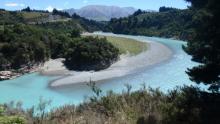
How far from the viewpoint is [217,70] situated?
1589 cm

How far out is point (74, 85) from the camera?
66562 millimetres

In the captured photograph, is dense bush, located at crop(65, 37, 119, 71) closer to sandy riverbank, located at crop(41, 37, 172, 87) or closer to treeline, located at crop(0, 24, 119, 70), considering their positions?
treeline, located at crop(0, 24, 119, 70)

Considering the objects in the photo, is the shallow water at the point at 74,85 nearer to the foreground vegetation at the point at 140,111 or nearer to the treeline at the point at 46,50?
the treeline at the point at 46,50

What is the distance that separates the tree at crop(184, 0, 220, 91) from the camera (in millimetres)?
15320

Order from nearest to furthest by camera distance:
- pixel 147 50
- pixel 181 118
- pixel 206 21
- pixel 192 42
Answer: pixel 181 118 → pixel 206 21 → pixel 192 42 → pixel 147 50

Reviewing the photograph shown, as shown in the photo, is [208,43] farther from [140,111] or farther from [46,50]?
[46,50]

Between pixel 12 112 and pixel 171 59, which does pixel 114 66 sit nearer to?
pixel 171 59

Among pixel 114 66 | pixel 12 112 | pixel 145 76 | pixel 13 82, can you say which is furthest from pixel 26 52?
pixel 12 112

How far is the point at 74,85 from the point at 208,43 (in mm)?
51372

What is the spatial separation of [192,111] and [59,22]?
6049 inches

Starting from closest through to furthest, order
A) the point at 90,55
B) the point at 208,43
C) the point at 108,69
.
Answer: the point at 208,43 < the point at 108,69 < the point at 90,55

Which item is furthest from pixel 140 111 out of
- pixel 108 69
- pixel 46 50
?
pixel 46 50

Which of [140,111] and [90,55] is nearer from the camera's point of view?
[140,111]

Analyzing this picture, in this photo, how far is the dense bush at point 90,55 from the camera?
8381cm
